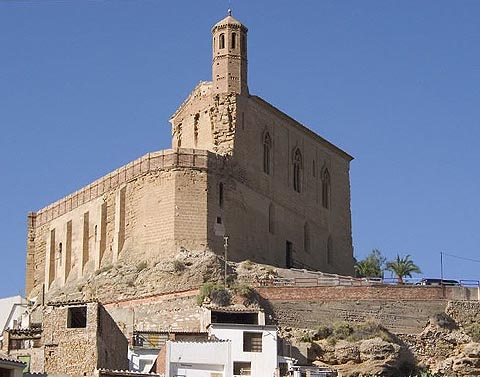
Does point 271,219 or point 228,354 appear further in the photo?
point 271,219

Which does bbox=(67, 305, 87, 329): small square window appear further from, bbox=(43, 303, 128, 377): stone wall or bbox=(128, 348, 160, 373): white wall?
bbox=(128, 348, 160, 373): white wall

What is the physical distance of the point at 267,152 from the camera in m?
68.2

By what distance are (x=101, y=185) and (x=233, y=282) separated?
12.6m

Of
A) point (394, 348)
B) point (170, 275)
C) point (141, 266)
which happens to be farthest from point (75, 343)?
point (141, 266)

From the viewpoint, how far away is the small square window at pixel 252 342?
5006cm

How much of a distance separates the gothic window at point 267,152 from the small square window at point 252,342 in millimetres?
18453

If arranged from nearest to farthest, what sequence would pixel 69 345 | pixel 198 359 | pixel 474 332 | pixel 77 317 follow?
pixel 69 345 → pixel 77 317 → pixel 198 359 → pixel 474 332

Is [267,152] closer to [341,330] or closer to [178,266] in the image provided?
[178,266]

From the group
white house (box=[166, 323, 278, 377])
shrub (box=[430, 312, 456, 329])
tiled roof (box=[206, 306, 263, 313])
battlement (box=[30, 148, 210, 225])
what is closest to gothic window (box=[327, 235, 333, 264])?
battlement (box=[30, 148, 210, 225])

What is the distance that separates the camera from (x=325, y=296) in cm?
5931

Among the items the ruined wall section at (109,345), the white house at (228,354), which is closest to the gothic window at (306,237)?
the white house at (228,354)

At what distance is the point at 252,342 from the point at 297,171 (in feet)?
72.1

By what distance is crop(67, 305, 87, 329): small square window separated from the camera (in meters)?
45.4

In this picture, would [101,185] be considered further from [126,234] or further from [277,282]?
[277,282]
